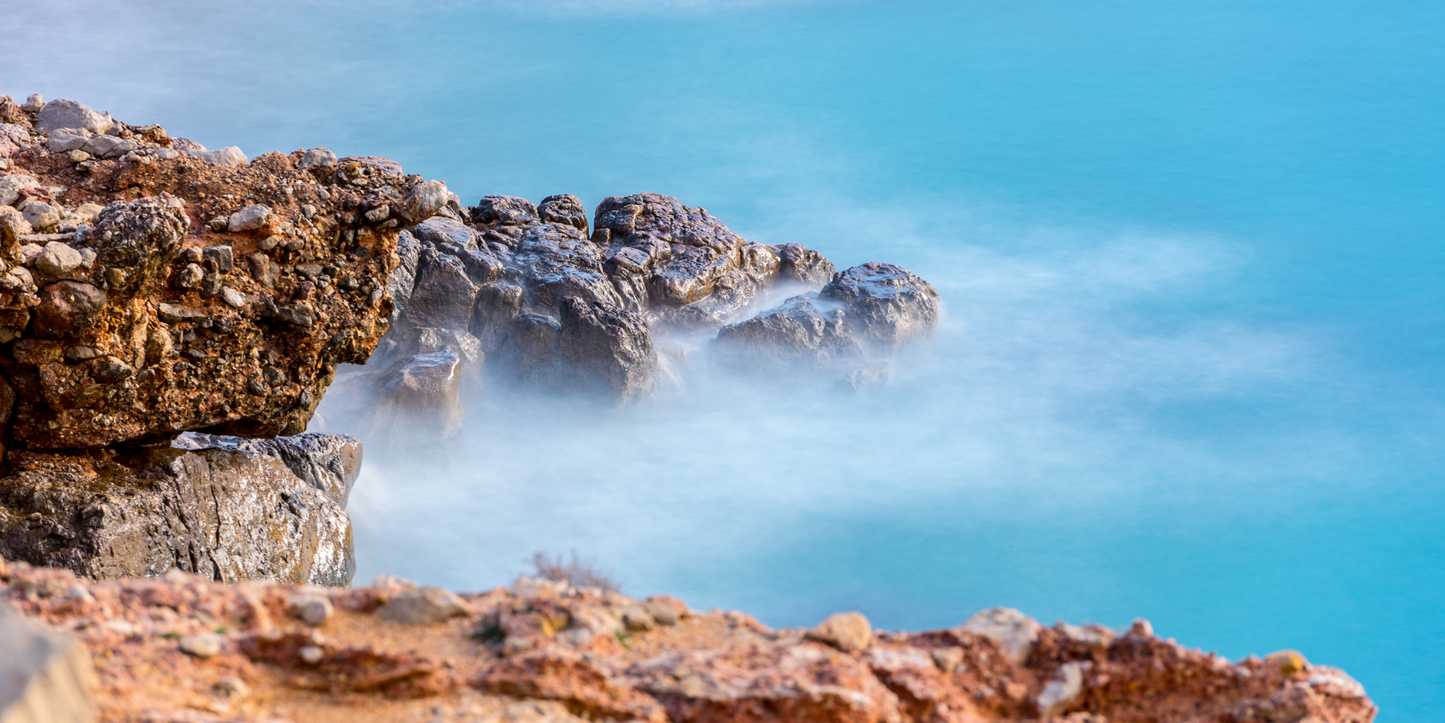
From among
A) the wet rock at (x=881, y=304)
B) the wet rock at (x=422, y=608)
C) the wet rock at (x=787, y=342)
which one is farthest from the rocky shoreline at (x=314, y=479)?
the wet rock at (x=881, y=304)

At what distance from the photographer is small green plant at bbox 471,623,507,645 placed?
12.3ft

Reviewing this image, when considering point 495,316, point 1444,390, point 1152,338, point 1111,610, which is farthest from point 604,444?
point 1444,390

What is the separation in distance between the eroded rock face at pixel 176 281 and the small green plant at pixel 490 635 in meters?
3.75

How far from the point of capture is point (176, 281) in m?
6.78

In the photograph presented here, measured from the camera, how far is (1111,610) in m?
15.2

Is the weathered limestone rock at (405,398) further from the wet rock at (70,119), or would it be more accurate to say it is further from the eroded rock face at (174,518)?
the wet rock at (70,119)

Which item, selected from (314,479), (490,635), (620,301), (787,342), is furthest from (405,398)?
(490,635)

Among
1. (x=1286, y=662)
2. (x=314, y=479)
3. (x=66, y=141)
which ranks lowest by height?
(x=1286, y=662)

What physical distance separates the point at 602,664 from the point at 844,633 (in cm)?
78

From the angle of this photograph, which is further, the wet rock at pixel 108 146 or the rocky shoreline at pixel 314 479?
the wet rock at pixel 108 146

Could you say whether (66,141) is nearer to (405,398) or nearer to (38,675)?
(38,675)

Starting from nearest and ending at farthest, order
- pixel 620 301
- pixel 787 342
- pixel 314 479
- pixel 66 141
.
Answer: pixel 66 141
pixel 314 479
pixel 620 301
pixel 787 342

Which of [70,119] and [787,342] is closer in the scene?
[70,119]

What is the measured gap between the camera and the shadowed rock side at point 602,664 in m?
3.40
